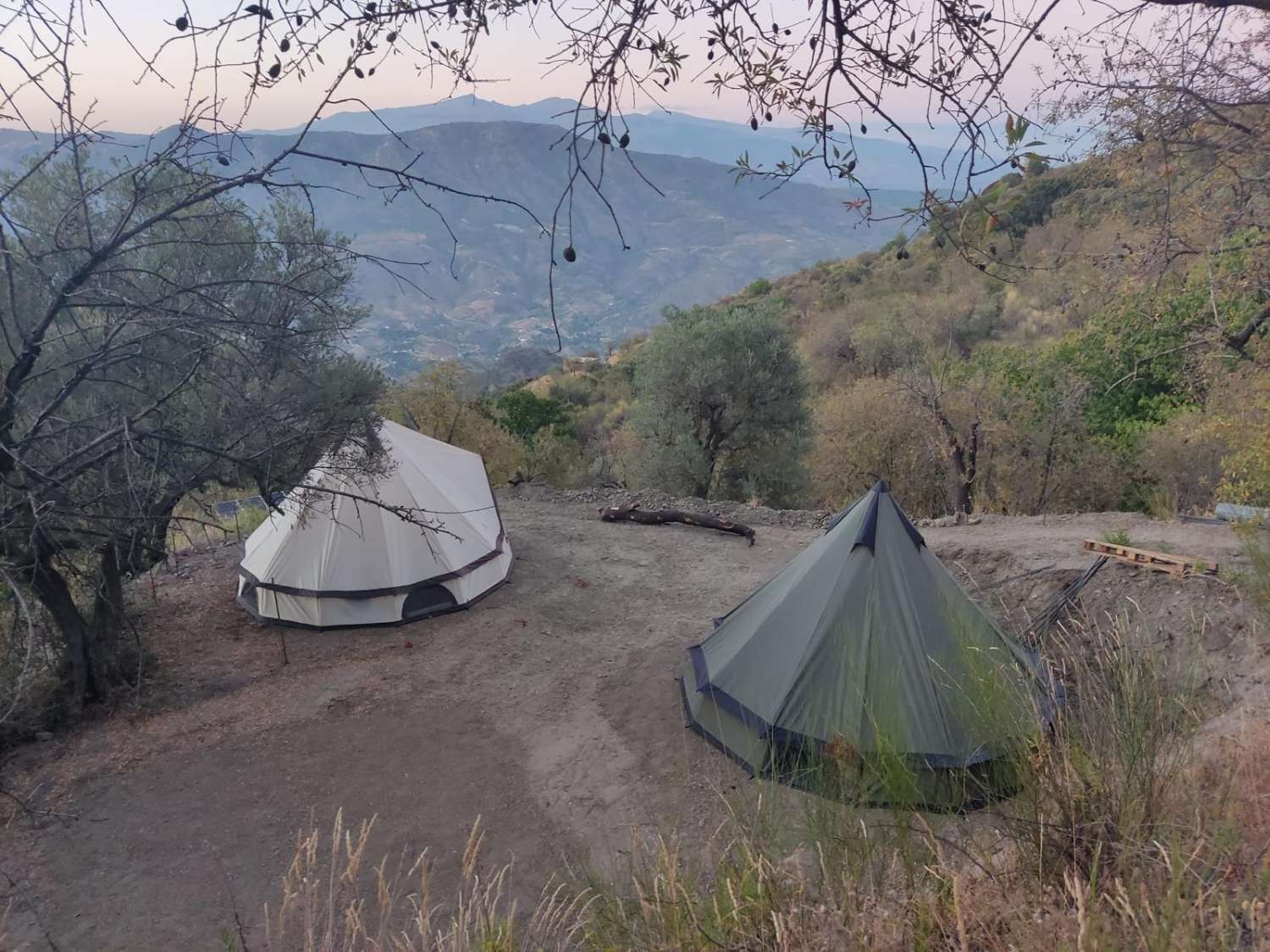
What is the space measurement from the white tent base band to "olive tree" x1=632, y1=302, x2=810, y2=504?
7523mm

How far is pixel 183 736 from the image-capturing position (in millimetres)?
7082

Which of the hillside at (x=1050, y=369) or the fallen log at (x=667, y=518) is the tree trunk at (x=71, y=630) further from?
the hillside at (x=1050, y=369)

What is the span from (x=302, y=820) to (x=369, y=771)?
730 millimetres

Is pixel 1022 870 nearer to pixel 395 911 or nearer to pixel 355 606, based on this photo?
pixel 395 911

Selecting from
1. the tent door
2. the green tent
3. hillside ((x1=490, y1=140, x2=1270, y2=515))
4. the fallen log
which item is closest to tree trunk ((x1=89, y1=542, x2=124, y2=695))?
the tent door

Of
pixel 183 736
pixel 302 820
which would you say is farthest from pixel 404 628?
pixel 302 820

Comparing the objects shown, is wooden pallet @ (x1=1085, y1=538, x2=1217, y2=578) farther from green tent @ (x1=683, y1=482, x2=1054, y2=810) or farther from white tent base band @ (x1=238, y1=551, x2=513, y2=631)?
white tent base band @ (x1=238, y1=551, x2=513, y2=631)

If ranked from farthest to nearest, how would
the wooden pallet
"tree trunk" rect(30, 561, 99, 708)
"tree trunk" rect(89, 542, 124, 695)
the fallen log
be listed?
the fallen log → the wooden pallet → "tree trunk" rect(89, 542, 124, 695) → "tree trunk" rect(30, 561, 99, 708)

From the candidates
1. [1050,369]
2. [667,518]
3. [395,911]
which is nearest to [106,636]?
[395,911]

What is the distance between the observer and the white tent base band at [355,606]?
910 centimetres

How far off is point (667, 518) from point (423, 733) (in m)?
6.12

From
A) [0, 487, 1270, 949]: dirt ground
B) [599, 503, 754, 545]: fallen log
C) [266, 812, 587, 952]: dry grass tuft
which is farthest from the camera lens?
[599, 503, 754, 545]: fallen log

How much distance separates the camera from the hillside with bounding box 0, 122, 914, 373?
59562 millimetres

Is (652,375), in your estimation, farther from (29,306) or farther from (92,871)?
(92,871)
